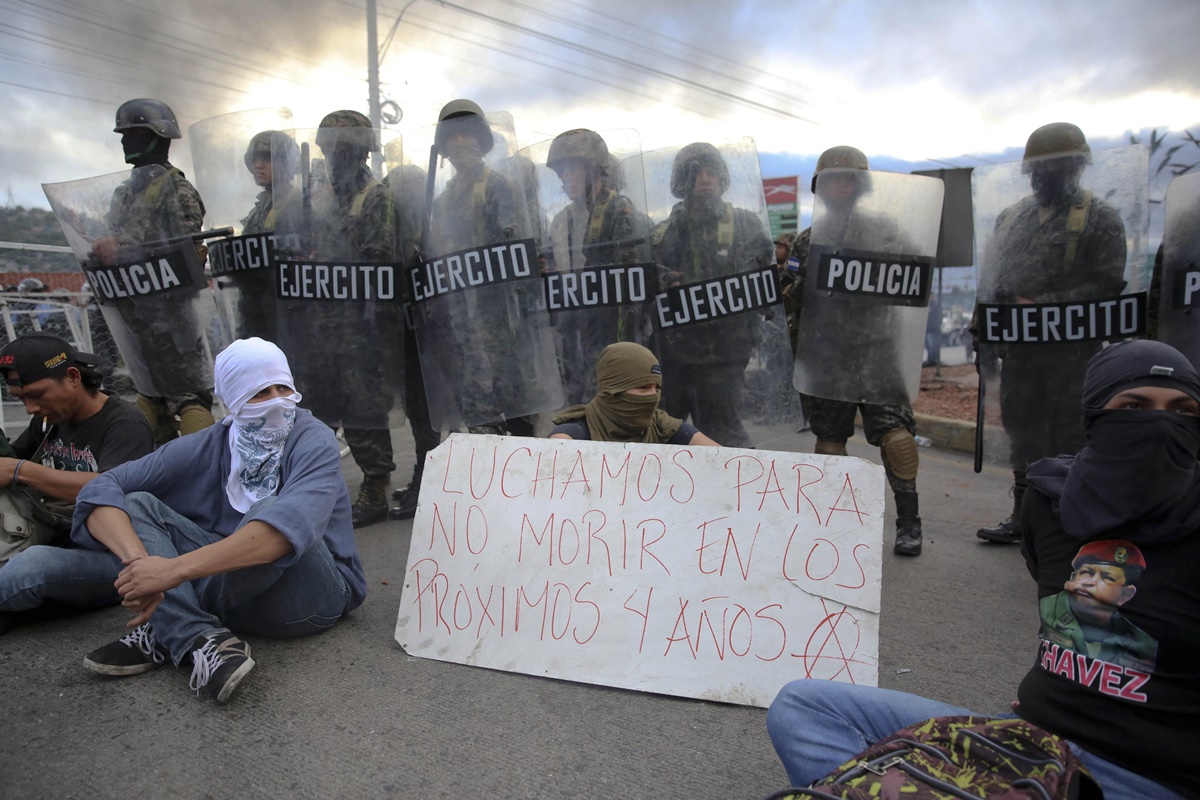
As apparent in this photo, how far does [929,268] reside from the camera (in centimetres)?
371

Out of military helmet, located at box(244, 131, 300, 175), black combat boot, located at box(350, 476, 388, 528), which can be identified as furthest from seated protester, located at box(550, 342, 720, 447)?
military helmet, located at box(244, 131, 300, 175)

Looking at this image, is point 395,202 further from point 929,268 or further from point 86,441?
point 929,268

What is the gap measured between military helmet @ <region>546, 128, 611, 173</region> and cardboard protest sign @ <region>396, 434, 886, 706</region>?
5.88ft

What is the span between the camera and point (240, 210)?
4.28 m

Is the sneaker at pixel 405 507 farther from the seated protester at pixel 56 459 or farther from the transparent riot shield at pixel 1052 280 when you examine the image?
the transparent riot shield at pixel 1052 280

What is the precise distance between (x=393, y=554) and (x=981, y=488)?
381cm

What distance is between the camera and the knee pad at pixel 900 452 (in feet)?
12.7

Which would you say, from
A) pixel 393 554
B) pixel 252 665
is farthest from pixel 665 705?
pixel 393 554

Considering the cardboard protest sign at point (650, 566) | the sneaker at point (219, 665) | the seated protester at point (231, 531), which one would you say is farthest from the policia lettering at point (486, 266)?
the sneaker at point (219, 665)

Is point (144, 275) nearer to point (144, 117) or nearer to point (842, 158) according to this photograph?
point (144, 117)

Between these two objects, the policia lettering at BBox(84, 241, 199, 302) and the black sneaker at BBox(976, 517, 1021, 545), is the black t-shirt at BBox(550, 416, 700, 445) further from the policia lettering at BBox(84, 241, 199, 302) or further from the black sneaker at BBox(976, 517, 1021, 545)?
the policia lettering at BBox(84, 241, 199, 302)

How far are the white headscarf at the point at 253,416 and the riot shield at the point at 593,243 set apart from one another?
1.70 meters

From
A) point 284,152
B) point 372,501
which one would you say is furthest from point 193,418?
point 284,152

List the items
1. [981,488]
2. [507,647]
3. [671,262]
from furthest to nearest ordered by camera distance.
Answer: [981,488] → [671,262] → [507,647]
